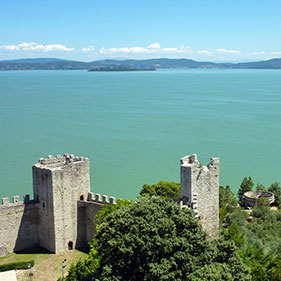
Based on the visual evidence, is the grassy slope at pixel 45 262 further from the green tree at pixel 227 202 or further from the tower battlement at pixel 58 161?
the green tree at pixel 227 202

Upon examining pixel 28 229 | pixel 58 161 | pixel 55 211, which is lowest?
pixel 28 229

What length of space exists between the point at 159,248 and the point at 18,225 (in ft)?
40.3

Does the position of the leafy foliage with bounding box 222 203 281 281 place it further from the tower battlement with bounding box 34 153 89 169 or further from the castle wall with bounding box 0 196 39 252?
the castle wall with bounding box 0 196 39 252

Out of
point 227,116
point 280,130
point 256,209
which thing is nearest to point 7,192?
point 256,209

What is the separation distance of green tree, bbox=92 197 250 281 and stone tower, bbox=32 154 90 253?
8.08 metres

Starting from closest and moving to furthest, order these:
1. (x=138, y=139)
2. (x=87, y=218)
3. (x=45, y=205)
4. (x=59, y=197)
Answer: (x=59, y=197) → (x=45, y=205) → (x=87, y=218) → (x=138, y=139)

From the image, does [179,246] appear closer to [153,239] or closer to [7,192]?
[153,239]

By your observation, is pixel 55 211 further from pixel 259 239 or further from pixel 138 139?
pixel 138 139

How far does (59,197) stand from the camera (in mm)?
22531

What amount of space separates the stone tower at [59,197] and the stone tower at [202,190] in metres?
7.21

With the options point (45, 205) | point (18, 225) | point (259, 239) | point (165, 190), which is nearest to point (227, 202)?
point (165, 190)

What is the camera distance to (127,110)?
94188mm

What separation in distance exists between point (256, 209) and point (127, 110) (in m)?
67.6

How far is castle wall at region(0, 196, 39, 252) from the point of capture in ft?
75.0
